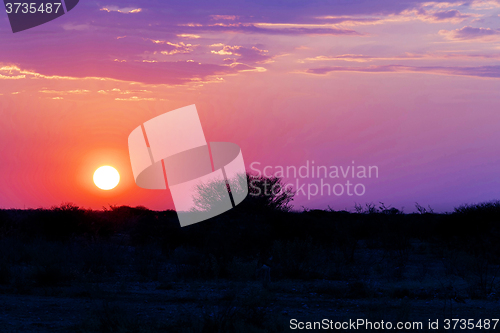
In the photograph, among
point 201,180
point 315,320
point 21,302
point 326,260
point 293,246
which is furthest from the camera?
point 201,180

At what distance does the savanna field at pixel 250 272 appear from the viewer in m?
9.09

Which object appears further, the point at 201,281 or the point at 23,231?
the point at 23,231

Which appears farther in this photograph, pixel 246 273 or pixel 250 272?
pixel 250 272

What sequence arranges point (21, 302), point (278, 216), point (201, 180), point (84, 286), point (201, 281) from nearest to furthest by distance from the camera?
point (21, 302), point (84, 286), point (201, 281), point (278, 216), point (201, 180)

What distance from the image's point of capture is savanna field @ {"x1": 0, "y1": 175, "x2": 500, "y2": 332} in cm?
909

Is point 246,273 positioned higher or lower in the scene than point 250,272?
higher

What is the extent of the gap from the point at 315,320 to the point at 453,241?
16.9 metres

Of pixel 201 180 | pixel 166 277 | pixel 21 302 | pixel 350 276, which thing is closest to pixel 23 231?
pixel 201 180

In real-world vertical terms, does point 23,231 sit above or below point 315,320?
below

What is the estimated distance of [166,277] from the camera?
15.1 meters

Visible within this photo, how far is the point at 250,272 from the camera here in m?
13.5

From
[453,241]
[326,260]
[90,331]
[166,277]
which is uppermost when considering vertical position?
[90,331]

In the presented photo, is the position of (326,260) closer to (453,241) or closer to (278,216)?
(278,216)

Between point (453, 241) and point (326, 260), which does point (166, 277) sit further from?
point (453, 241)
